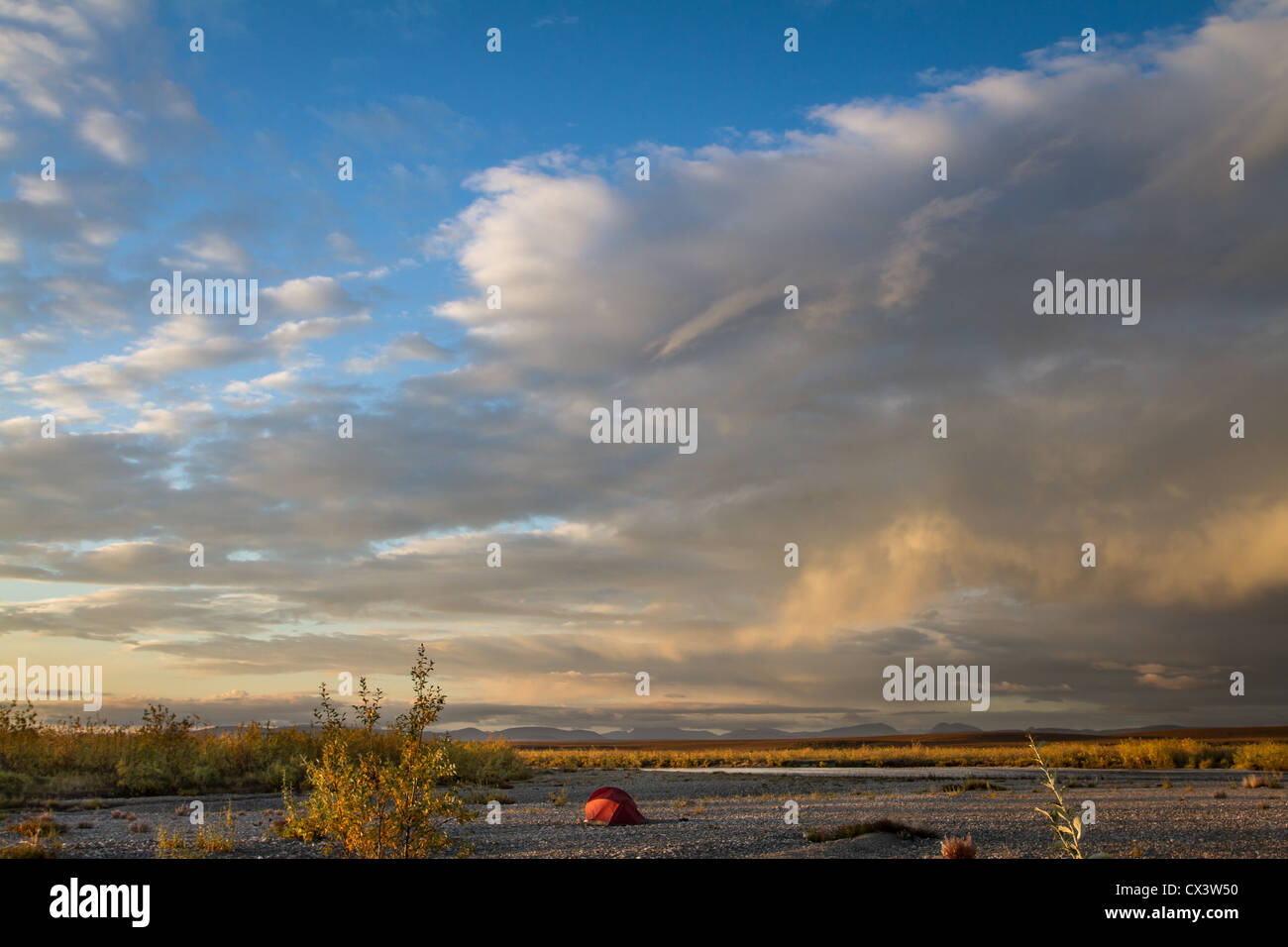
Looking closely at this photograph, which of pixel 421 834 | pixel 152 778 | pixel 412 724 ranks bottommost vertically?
pixel 152 778

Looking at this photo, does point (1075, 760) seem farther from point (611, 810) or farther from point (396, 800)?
point (396, 800)

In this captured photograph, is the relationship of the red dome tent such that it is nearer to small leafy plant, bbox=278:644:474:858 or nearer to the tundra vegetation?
small leafy plant, bbox=278:644:474:858

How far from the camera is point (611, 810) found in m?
18.3

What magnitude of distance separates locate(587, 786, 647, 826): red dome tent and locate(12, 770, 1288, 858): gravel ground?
47cm

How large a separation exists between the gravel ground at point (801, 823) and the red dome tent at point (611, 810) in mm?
472

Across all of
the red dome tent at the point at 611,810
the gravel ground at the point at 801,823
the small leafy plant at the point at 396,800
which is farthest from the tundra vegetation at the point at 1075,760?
the small leafy plant at the point at 396,800

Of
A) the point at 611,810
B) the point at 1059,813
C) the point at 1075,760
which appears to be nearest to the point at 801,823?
the point at 611,810

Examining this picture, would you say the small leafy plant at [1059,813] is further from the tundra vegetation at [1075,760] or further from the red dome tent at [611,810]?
the tundra vegetation at [1075,760]

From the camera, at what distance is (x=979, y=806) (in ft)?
72.5

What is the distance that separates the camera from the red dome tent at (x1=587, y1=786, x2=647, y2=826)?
18.1 metres

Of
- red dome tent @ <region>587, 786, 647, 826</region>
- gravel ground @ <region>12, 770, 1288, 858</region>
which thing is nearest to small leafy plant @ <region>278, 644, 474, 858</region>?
gravel ground @ <region>12, 770, 1288, 858</region>
